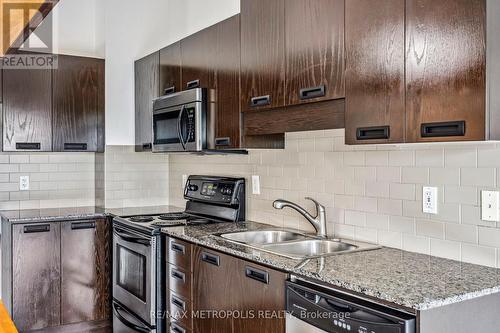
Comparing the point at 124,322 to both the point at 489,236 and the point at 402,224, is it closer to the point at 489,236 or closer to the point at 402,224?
the point at 402,224

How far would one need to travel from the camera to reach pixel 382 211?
92.4 inches

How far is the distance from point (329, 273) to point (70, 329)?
260cm

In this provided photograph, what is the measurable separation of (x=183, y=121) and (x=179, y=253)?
0.91 meters

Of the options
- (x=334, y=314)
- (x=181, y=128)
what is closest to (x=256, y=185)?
(x=181, y=128)

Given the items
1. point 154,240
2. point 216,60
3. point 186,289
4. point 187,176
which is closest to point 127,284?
point 154,240

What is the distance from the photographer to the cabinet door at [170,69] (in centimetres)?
351

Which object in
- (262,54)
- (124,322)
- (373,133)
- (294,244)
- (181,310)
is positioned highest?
(262,54)

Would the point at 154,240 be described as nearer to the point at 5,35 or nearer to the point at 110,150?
the point at 110,150

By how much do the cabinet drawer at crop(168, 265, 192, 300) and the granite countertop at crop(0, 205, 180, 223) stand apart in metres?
0.95

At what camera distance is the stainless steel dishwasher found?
1507 mm

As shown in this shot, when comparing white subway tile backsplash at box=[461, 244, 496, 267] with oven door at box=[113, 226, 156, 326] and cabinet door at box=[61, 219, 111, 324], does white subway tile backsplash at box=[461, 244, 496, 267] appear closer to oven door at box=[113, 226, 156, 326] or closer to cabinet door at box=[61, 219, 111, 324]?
oven door at box=[113, 226, 156, 326]

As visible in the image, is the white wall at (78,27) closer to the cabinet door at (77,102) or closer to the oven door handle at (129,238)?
the cabinet door at (77,102)

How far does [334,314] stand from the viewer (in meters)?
1.70

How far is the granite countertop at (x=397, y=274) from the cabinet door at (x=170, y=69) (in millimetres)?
1579
